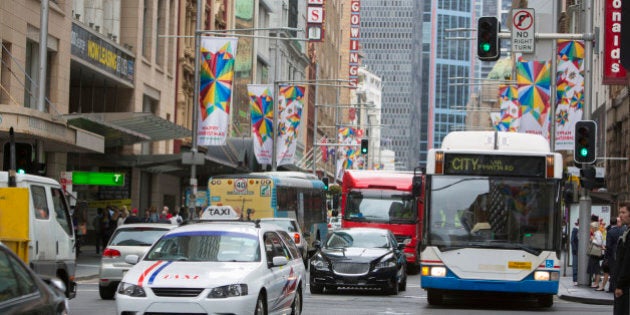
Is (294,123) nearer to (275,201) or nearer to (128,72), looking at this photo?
(128,72)

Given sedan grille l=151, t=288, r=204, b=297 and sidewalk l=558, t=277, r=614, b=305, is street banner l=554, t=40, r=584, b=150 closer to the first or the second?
sidewalk l=558, t=277, r=614, b=305

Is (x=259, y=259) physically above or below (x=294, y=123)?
below

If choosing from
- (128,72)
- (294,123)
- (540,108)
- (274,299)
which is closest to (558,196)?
(274,299)

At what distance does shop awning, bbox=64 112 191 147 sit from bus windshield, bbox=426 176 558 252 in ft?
53.8

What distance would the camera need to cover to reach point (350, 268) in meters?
24.9

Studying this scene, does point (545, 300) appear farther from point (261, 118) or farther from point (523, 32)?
point (261, 118)

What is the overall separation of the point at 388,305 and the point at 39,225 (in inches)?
323

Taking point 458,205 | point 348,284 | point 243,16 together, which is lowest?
point 348,284

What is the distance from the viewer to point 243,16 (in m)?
71.9

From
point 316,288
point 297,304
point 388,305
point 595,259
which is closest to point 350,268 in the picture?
point 316,288

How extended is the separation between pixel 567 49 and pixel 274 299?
24.6m

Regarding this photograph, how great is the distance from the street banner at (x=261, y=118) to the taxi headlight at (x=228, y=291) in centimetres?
3612

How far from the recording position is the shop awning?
3618 centimetres

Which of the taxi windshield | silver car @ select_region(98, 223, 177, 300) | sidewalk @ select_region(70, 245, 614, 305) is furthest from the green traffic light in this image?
the taxi windshield
